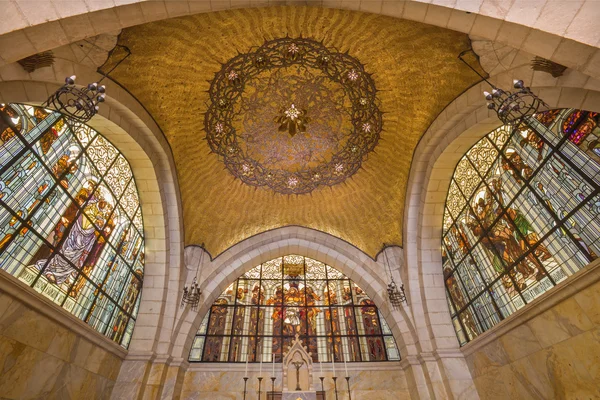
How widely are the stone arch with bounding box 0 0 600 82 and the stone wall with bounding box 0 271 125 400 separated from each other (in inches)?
133

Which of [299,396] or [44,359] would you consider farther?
[299,396]

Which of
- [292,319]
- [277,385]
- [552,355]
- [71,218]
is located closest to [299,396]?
[277,385]

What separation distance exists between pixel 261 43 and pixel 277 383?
29.4ft

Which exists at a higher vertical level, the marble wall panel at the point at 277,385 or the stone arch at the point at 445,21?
the stone arch at the point at 445,21

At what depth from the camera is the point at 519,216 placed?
19.7 ft

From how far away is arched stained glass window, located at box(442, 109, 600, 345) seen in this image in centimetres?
473

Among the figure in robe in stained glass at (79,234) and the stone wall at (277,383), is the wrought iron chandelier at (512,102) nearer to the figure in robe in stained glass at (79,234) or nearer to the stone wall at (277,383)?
the figure in robe in stained glass at (79,234)

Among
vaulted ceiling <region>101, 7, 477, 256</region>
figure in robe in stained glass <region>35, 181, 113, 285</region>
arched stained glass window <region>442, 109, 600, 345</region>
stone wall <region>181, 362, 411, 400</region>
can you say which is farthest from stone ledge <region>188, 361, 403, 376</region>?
figure in robe in stained glass <region>35, 181, 113, 285</region>

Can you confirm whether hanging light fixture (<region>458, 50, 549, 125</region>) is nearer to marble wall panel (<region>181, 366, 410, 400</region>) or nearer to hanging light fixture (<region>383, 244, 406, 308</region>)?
hanging light fixture (<region>383, 244, 406, 308</region>)

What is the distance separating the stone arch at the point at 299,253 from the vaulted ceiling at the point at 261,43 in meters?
Answer: 0.67

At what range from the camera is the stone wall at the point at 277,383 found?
875 cm

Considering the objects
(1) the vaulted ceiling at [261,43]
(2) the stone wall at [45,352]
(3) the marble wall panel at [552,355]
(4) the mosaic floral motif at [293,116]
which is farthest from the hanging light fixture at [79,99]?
(3) the marble wall panel at [552,355]

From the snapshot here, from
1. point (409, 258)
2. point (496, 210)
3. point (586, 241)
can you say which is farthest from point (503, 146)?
point (409, 258)

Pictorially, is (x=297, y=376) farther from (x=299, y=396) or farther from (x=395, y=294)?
(x=395, y=294)
